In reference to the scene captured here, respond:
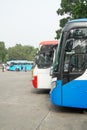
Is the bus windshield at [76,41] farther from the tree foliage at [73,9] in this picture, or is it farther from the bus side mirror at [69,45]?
the tree foliage at [73,9]

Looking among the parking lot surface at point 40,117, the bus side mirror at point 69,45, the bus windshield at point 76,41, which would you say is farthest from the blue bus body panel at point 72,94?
the bus side mirror at point 69,45

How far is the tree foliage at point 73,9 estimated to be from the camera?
2065 cm

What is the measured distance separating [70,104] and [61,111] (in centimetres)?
70

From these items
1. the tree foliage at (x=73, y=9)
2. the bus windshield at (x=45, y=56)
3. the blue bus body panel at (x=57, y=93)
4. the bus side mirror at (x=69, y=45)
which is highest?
the tree foliage at (x=73, y=9)

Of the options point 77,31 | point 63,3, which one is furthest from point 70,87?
point 63,3

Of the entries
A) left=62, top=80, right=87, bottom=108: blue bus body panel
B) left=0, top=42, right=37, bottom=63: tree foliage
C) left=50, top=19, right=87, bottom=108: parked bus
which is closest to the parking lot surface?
left=62, top=80, right=87, bottom=108: blue bus body panel

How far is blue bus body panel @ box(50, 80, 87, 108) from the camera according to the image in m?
7.52

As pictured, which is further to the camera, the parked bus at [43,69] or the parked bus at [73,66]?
the parked bus at [43,69]

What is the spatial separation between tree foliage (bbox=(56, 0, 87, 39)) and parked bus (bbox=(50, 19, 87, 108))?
42.6ft

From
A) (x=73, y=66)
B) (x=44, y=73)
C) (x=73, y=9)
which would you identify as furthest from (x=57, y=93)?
(x=73, y=9)

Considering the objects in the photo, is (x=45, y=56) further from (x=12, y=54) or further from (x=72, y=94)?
(x=12, y=54)

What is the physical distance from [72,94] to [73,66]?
83 cm

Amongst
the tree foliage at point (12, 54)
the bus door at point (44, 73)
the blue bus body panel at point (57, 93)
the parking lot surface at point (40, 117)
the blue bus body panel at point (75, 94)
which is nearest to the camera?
the parking lot surface at point (40, 117)

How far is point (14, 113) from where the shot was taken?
26.0 feet
